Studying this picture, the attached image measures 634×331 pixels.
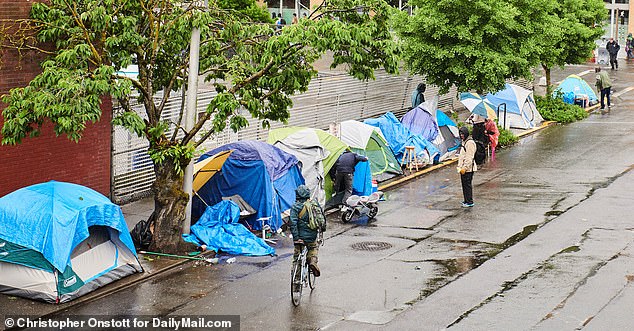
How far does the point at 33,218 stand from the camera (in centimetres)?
1372

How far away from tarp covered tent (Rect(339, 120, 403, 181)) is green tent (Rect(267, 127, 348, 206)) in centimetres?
195

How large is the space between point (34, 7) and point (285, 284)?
243 inches

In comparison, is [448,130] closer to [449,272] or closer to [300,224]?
[449,272]

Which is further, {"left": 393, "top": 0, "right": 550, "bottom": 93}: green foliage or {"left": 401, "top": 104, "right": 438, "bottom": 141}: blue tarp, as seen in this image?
{"left": 393, "top": 0, "right": 550, "bottom": 93}: green foliage

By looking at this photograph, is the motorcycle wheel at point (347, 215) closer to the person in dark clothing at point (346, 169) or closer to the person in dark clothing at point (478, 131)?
the person in dark clothing at point (346, 169)

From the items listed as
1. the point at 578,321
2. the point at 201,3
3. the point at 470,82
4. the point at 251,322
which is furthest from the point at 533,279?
the point at 470,82

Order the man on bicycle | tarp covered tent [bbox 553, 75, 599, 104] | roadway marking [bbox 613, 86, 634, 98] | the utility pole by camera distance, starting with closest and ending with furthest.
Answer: the man on bicycle
the utility pole
tarp covered tent [bbox 553, 75, 599, 104]
roadway marking [bbox 613, 86, 634, 98]

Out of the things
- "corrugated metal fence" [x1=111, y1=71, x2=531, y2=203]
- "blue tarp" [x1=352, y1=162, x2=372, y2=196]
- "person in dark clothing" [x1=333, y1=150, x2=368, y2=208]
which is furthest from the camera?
"blue tarp" [x1=352, y1=162, x2=372, y2=196]

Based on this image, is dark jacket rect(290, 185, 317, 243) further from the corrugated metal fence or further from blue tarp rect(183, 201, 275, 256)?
the corrugated metal fence

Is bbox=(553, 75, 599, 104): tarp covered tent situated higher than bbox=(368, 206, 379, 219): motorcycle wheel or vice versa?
bbox=(553, 75, 599, 104): tarp covered tent

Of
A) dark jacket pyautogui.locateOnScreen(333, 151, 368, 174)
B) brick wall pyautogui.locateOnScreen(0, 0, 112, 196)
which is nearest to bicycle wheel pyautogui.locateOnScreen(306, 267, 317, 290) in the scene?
dark jacket pyautogui.locateOnScreen(333, 151, 368, 174)

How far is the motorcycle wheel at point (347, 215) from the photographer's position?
18.8m

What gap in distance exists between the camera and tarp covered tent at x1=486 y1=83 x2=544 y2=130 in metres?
30.2

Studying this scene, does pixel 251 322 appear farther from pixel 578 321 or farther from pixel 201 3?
pixel 201 3
